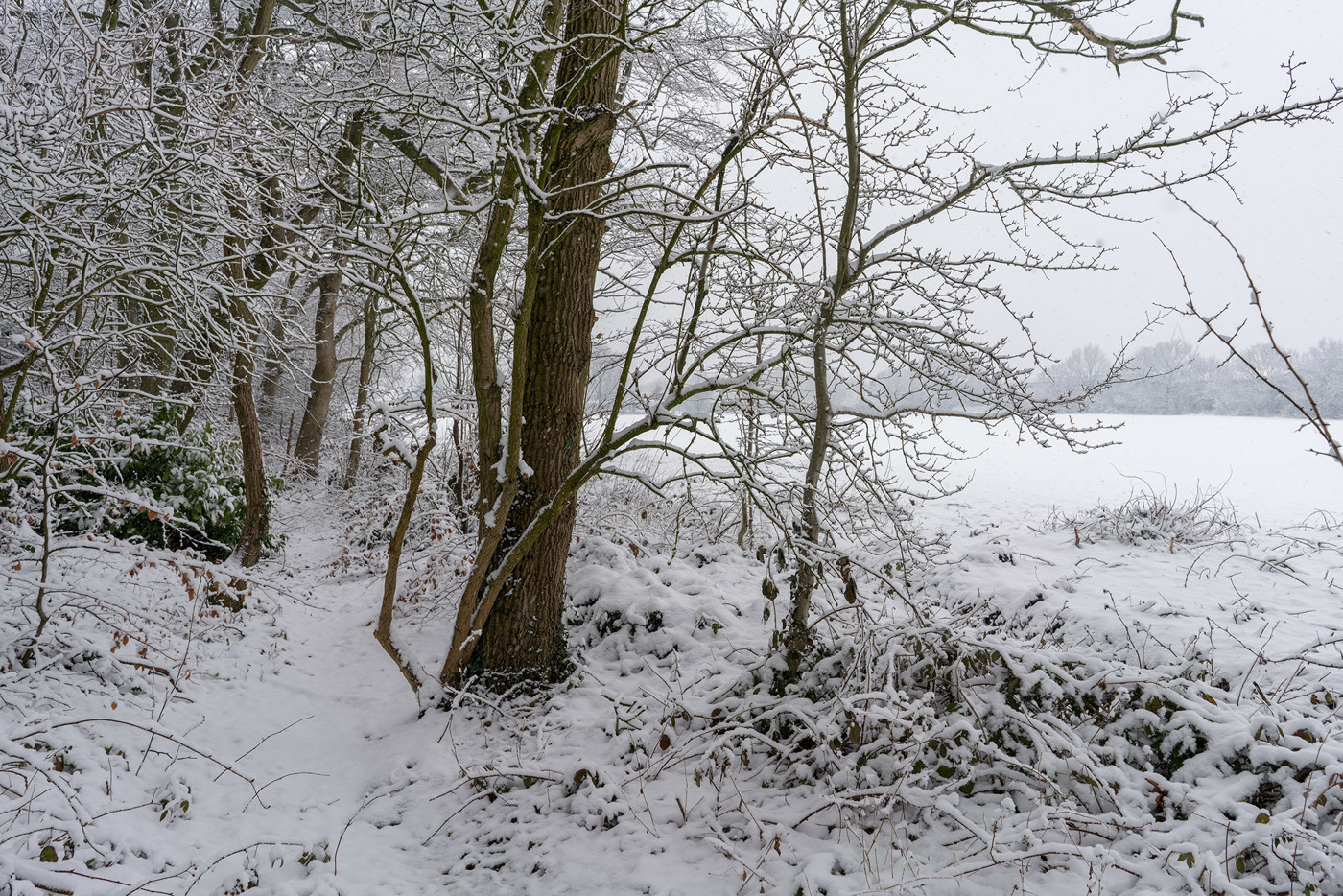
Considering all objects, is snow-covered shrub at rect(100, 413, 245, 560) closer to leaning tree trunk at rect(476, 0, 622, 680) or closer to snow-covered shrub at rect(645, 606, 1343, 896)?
leaning tree trunk at rect(476, 0, 622, 680)

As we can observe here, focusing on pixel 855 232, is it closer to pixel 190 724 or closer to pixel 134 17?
pixel 190 724

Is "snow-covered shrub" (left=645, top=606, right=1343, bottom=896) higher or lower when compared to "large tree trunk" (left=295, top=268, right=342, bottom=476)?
lower

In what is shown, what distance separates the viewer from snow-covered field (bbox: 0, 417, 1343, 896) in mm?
2617

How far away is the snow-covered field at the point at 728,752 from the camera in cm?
262

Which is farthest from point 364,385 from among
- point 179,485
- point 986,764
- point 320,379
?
point 986,764

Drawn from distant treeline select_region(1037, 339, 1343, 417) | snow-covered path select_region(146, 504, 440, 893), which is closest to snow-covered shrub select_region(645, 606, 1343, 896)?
snow-covered path select_region(146, 504, 440, 893)

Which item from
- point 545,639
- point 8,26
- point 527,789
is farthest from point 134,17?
point 527,789

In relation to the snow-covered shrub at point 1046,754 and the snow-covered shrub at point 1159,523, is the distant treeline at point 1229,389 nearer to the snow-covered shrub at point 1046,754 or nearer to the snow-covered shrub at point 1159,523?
the snow-covered shrub at point 1159,523

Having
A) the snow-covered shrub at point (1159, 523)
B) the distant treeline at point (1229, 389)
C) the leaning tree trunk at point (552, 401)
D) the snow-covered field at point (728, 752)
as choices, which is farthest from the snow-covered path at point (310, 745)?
the distant treeline at point (1229, 389)

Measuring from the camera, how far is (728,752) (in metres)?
3.31

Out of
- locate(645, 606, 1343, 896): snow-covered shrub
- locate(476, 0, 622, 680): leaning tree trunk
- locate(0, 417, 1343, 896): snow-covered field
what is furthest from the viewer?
locate(476, 0, 622, 680): leaning tree trunk

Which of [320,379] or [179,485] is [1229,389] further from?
[179,485]

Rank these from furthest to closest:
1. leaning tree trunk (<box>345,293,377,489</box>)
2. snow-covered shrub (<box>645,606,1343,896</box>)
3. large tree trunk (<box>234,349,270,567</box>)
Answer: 1. leaning tree trunk (<box>345,293,377,489</box>)
2. large tree trunk (<box>234,349,270,567</box>)
3. snow-covered shrub (<box>645,606,1343,896</box>)

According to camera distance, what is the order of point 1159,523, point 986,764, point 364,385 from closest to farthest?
point 986,764 < point 1159,523 < point 364,385
